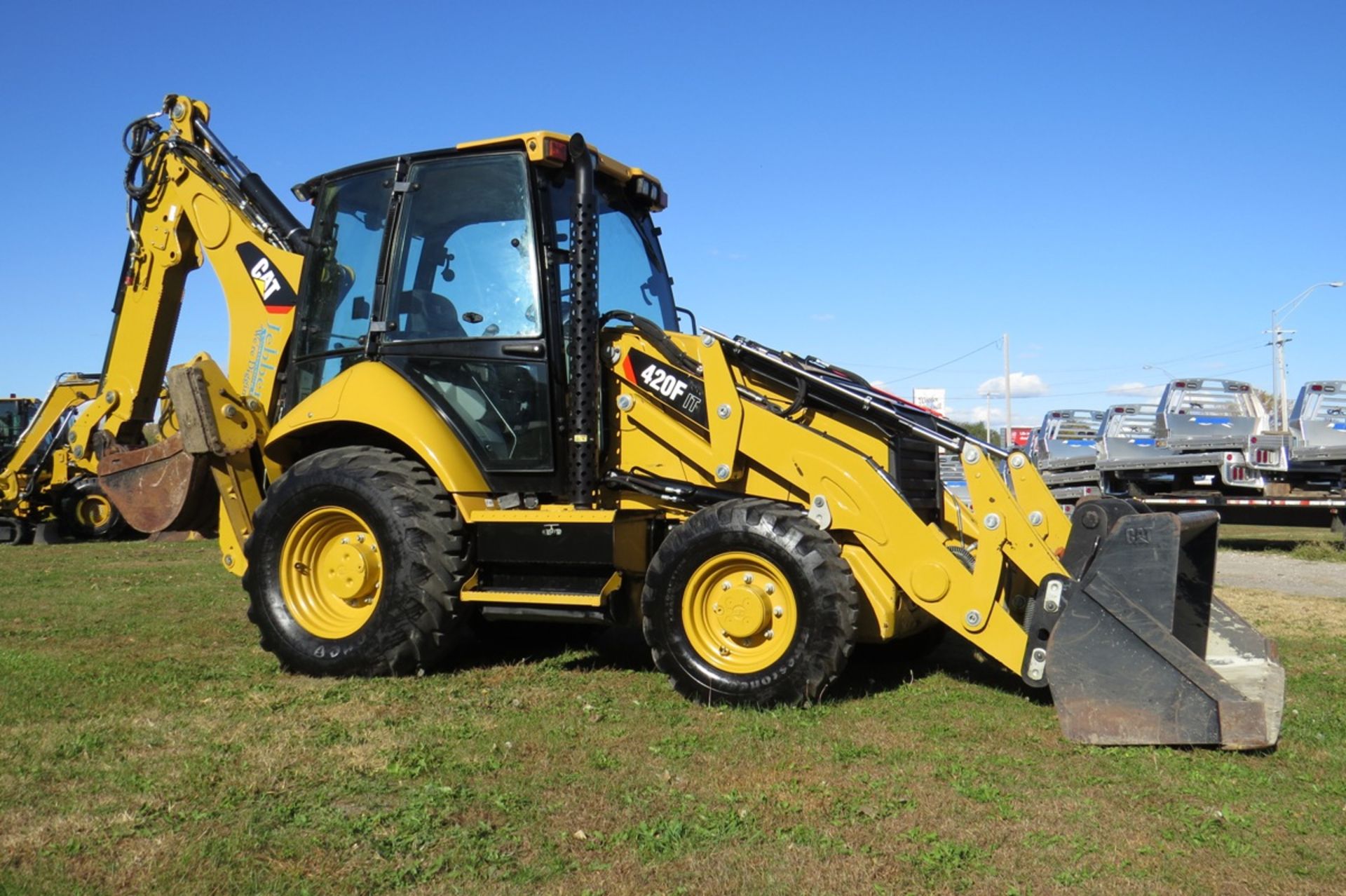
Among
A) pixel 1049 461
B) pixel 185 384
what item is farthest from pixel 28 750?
pixel 1049 461

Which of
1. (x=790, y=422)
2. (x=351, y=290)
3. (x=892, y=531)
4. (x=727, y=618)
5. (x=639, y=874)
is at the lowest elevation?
(x=639, y=874)

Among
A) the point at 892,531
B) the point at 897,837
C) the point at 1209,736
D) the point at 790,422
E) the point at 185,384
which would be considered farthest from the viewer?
the point at 185,384

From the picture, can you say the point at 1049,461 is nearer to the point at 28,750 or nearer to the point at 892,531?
the point at 892,531

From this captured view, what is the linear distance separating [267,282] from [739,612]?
425 centimetres

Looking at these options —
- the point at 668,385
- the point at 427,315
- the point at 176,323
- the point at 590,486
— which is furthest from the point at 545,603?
the point at 176,323

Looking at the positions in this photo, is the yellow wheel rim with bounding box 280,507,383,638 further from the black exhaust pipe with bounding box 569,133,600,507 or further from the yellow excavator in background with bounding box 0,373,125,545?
the yellow excavator in background with bounding box 0,373,125,545

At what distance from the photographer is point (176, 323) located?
32.1 ft

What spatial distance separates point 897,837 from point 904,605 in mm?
2216

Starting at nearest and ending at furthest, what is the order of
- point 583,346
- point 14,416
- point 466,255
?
1. point 583,346
2. point 466,255
3. point 14,416

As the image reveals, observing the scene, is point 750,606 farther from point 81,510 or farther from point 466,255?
point 81,510

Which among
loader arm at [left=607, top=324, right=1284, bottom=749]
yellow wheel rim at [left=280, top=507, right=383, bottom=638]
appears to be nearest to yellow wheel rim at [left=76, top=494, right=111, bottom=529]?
yellow wheel rim at [left=280, top=507, right=383, bottom=638]

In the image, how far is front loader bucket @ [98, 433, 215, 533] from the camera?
26.4ft

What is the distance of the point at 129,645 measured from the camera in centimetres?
836

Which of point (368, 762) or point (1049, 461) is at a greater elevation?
point (1049, 461)
